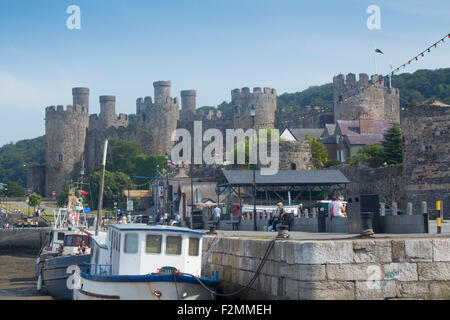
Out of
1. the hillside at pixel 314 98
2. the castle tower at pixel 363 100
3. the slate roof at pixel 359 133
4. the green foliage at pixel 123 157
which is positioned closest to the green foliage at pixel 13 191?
the green foliage at pixel 123 157

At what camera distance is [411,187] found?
1062 inches

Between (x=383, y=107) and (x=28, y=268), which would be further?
(x=383, y=107)

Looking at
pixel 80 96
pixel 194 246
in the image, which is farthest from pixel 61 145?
pixel 194 246

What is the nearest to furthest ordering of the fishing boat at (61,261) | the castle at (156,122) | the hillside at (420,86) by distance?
the fishing boat at (61,261) → the castle at (156,122) → the hillside at (420,86)

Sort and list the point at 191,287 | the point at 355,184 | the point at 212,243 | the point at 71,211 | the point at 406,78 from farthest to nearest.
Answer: the point at 406,78 < the point at 355,184 < the point at 71,211 < the point at 212,243 < the point at 191,287

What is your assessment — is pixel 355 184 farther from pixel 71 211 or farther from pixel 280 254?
pixel 280 254

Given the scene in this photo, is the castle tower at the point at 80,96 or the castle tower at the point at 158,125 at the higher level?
Result: the castle tower at the point at 80,96

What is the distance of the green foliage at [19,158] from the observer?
11962 centimetres

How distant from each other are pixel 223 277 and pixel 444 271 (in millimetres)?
5066

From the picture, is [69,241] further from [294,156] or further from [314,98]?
[314,98]

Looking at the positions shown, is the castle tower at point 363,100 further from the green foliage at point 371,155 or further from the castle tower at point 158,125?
the castle tower at point 158,125

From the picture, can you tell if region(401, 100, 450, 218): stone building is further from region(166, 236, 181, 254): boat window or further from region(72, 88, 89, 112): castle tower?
region(72, 88, 89, 112): castle tower

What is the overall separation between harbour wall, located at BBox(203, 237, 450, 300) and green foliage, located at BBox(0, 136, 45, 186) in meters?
102
